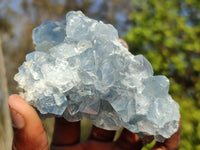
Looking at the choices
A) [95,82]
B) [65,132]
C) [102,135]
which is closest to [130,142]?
[102,135]

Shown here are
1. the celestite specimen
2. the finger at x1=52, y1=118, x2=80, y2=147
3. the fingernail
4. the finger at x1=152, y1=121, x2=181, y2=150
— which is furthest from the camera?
the finger at x1=52, y1=118, x2=80, y2=147

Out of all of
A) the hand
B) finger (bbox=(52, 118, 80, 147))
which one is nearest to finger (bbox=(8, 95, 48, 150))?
the hand

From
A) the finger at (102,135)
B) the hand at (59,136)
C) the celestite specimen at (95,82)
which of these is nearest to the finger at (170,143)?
the hand at (59,136)

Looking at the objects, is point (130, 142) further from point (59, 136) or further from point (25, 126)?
point (25, 126)

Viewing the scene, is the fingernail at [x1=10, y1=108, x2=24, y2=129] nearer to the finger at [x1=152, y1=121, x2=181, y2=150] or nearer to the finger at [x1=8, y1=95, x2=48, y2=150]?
the finger at [x1=8, y1=95, x2=48, y2=150]

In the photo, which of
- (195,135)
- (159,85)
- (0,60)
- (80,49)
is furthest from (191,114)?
(0,60)

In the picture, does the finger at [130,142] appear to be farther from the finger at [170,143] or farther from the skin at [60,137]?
the finger at [170,143]

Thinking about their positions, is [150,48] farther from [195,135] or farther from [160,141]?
[160,141]
